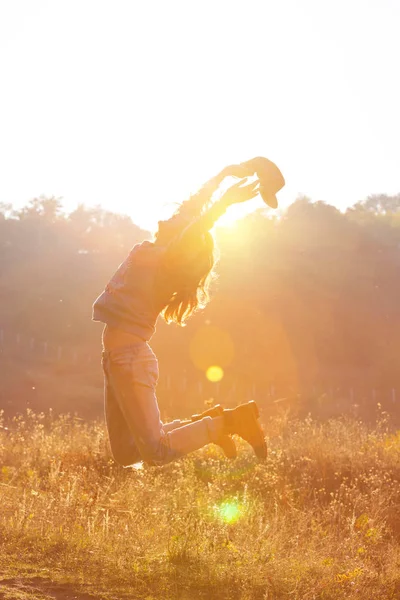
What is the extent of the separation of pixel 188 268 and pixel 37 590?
2.82 metres

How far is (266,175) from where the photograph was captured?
21.2ft

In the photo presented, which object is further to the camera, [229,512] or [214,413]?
[229,512]

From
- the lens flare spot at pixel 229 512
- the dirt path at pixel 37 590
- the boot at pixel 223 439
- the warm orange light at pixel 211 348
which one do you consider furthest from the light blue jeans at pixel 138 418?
the warm orange light at pixel 211 348

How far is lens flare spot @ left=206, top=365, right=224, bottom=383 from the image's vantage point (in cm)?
4353

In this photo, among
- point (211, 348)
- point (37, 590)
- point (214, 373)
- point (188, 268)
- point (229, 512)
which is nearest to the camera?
point (37, 590)

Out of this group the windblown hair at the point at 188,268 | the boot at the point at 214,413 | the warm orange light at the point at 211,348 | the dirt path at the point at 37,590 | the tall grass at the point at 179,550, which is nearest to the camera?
the dirt path at the point at 37,590

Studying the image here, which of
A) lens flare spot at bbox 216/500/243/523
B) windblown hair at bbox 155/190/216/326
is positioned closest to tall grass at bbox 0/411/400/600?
lens flare spot at bbox 216/500/243/523

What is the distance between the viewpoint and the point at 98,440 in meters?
13.3

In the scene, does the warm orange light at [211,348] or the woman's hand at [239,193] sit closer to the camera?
the woman's hand at [239,193]

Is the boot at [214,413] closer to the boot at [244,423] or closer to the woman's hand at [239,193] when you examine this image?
the boot at [244,423]

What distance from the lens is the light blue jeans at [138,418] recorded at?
6.10 meters

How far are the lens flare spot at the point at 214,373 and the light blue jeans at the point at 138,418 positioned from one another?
36.9 metres

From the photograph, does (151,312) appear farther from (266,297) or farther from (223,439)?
(266,297)

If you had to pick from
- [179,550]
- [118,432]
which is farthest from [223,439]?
[179,550]
